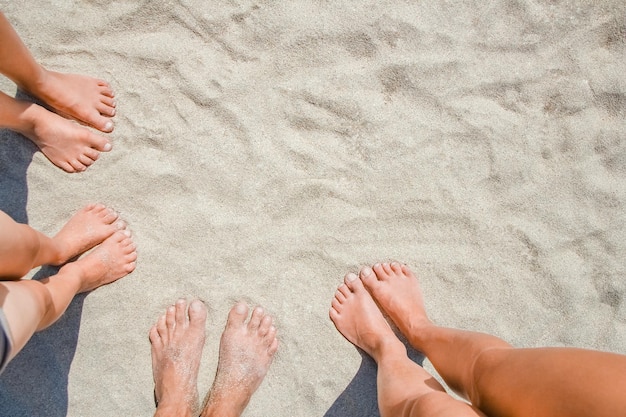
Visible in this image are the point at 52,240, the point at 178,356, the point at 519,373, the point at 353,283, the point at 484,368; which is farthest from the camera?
the point at 353,283

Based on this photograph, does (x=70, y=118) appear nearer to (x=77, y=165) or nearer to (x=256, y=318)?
(x=77, y=165)

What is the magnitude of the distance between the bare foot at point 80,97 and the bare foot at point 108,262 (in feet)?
1.56

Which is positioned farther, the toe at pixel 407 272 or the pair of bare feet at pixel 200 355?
the toe at pixel 407 272

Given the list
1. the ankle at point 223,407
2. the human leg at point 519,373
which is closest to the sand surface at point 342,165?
the ankle at point 223,407

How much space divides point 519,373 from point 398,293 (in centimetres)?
74

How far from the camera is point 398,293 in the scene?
201 cm

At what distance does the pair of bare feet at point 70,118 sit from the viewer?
6.28ft

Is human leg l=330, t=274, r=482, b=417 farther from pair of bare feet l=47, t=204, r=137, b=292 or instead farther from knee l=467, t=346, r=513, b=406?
pair of bare feet l=47, t=204, r=137, b=292

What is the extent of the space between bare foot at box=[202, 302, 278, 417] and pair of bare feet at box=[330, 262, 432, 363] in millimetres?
300

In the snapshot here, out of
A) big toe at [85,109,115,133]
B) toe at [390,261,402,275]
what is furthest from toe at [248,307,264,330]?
big toe at [85,109,115,133]

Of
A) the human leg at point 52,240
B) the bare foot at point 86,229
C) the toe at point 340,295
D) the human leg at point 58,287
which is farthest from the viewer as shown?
the toe at point 340,295

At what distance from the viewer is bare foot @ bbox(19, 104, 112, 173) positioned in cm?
192

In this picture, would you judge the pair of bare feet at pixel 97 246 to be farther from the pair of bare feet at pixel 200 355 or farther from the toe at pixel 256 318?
the toe at pixel 256 318

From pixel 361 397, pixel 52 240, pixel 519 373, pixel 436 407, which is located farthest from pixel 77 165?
pixel 519 373
